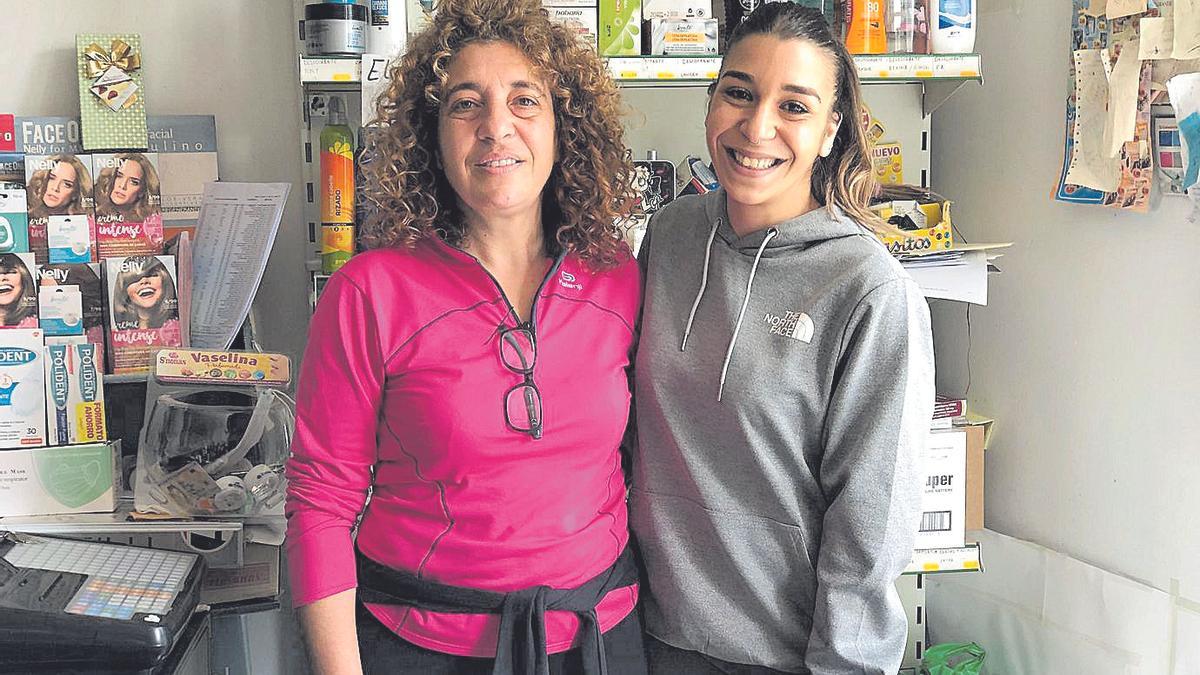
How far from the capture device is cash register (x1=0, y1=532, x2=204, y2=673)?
1486mm

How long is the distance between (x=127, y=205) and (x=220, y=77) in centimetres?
30

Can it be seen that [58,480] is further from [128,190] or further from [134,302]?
[128,190]

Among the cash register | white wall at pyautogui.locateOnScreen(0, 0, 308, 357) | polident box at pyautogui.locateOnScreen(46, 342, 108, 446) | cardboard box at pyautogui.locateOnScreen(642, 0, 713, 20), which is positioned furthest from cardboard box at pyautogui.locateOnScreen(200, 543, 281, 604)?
cardboard box at pyautogui.locateOnScreen(642, 0, 713, 20)

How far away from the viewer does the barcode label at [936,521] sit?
2.15m

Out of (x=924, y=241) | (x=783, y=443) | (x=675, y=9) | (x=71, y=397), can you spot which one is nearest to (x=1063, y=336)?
(x=924, y=241)

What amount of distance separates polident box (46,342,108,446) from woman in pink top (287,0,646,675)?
77cm

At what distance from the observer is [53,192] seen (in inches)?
81.5

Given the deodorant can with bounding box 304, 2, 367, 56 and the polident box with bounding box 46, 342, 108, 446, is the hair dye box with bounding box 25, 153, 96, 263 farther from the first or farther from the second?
the deodorant can with bounding box 304, 2, 367, 56

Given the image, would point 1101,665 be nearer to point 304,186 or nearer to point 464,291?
point 464,291

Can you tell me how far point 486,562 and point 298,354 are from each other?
105 centimetres

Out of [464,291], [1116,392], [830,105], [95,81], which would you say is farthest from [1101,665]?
[95,81]

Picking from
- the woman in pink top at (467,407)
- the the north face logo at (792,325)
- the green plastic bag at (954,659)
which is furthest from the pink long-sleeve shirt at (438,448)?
the green plastic bag at (954,659)

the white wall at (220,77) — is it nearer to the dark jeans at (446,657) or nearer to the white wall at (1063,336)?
→ the dark jeans at (446,657)

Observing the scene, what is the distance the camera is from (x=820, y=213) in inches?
54.0
